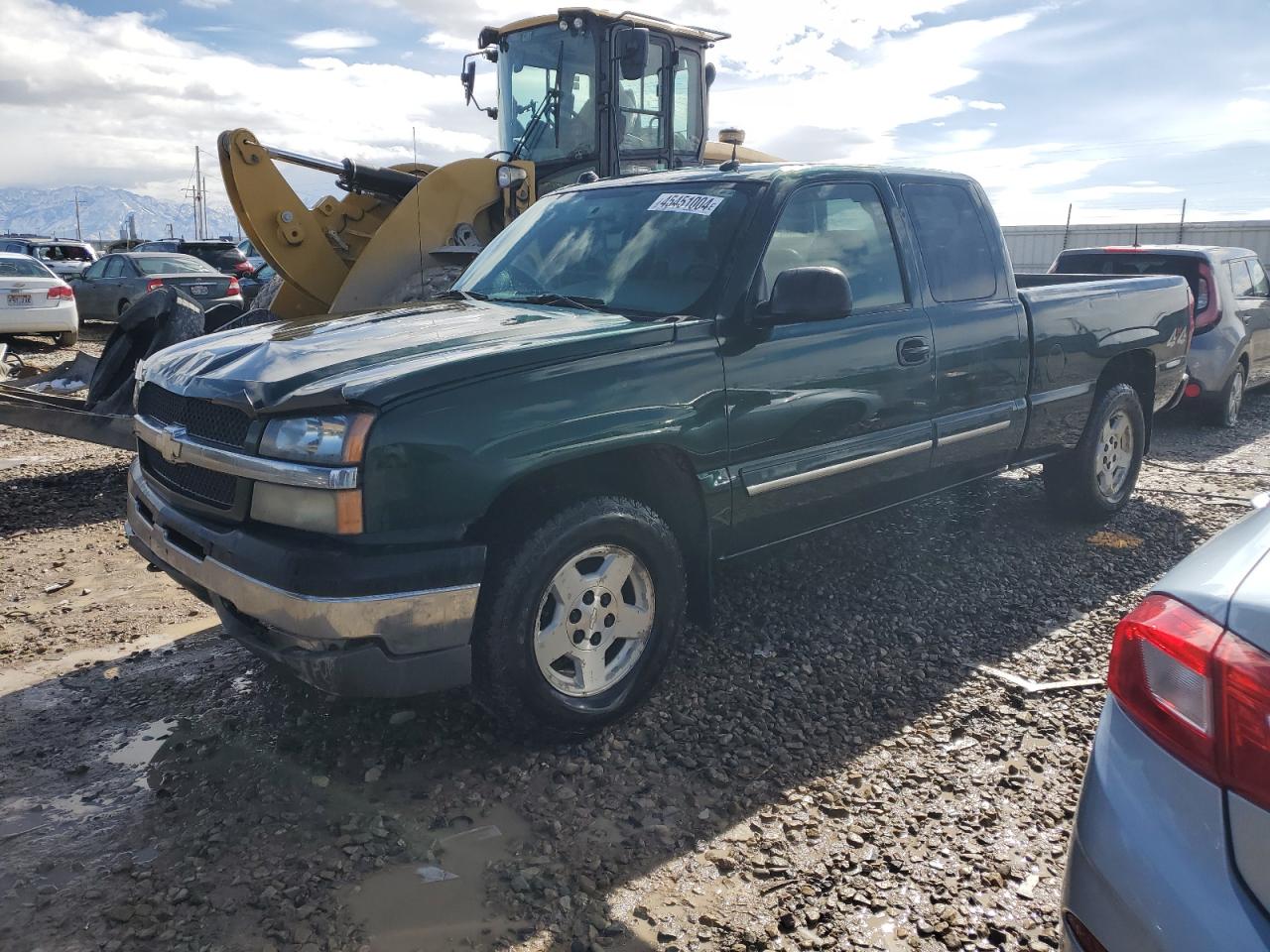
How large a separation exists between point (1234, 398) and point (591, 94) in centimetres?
667

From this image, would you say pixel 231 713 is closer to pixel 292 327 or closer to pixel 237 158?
pixel 292 327

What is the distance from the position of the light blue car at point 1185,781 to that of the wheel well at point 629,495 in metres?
1.81

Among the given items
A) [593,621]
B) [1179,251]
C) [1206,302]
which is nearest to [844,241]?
[593,621]

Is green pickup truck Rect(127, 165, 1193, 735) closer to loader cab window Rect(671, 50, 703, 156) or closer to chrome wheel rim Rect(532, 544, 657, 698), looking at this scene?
chrome wheel rim Rect(532, 544, 657, 698)

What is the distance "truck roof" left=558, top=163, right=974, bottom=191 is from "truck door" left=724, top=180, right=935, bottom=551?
0.07 m

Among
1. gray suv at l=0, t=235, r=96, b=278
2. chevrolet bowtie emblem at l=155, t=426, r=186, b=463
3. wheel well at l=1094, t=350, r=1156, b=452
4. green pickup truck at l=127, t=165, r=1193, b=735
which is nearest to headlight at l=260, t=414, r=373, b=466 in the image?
green pickup truck at l=127, t=165, r=1193, b=735

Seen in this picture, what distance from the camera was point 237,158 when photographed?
7512mm

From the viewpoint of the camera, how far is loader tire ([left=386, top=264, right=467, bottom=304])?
7016 mm

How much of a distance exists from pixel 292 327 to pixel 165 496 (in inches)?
32.4

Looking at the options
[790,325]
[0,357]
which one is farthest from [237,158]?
[790,325]

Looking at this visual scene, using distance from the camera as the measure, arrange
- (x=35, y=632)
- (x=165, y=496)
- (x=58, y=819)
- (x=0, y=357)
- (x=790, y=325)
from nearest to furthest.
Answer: (x=58, y=819) → (x=165, y=496) → (x=790, y=325) → (x=35, y=632) → (x=0, y=357)

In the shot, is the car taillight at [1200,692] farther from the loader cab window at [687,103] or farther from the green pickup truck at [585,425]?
the loader cab window at [687,103]

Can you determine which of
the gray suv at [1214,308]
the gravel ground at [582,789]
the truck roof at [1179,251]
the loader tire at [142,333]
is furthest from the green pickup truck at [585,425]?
the truck roof at [1179,251]

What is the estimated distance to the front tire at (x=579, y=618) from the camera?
116 inches
